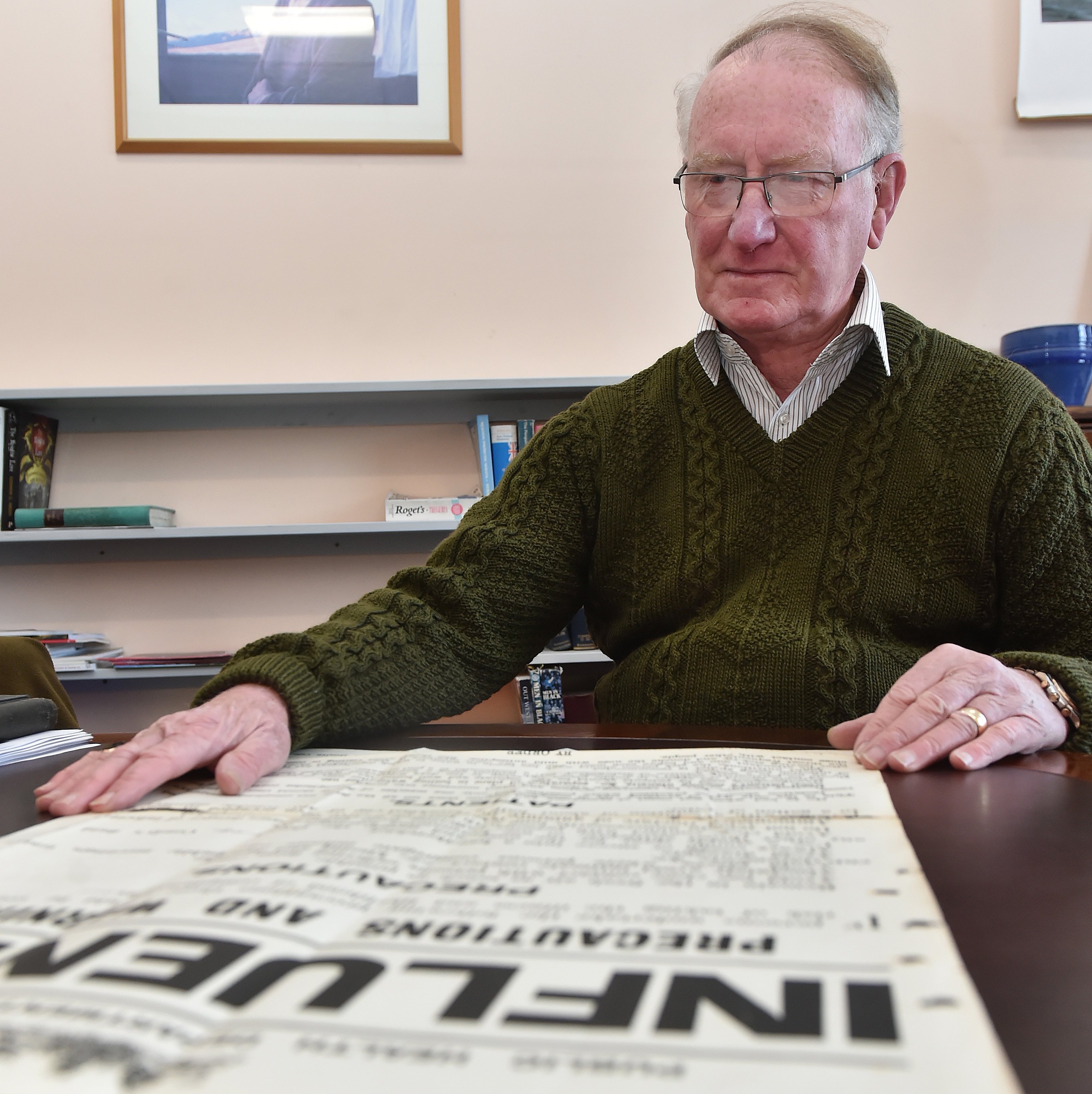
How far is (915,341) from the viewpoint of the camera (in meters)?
1.13

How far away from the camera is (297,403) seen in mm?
2498

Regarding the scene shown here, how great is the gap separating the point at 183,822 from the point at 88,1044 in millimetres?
299

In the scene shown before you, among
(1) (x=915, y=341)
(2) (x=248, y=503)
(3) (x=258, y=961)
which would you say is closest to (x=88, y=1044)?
(3) (x=258, y=961)

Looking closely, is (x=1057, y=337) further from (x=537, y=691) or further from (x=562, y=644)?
(x=537, y=691)

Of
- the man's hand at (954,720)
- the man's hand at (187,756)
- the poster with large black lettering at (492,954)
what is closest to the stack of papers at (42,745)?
the man's hand at (187,756)

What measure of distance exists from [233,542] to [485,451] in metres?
0.75

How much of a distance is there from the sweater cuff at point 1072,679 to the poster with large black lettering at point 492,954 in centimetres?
31

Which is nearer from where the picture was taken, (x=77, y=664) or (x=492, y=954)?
(x=492, y=954)

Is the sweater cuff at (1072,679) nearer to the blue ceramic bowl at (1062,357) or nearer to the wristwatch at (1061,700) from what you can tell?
the wristwatch at (1061,700)

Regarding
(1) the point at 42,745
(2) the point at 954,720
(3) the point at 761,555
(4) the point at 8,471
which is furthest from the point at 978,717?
(4) the point at 8,471

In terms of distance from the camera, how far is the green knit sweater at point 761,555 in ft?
3.16

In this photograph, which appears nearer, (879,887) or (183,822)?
(879,887)

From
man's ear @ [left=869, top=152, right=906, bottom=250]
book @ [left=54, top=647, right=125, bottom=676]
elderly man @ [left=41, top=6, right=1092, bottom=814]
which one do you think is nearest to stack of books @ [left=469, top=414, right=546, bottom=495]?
book @ [left=54, top=647, right=125, bottom=676]

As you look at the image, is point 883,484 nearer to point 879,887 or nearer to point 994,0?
point 879,887
